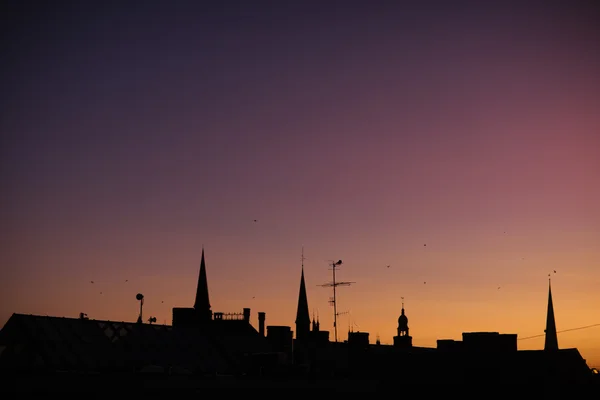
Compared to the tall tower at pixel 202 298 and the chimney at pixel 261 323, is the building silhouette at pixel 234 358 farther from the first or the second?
the tall tower at pixel 202 298

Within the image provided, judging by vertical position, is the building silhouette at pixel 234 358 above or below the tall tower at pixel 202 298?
below

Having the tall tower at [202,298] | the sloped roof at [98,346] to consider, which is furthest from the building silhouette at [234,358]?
the tall tower at [202,298]

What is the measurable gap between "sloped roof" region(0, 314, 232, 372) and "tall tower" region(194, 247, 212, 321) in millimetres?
47626

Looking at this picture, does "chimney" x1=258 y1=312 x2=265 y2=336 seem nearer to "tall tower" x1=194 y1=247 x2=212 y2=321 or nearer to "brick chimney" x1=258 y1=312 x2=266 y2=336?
"brick chimney" x1=258 y1=312 x2=266 y2=336

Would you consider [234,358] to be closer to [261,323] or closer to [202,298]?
[261,323]

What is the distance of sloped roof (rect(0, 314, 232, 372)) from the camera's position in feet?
308

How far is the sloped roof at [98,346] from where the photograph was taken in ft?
308

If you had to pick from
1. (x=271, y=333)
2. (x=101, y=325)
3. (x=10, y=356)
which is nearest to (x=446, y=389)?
(x=271, y=333)

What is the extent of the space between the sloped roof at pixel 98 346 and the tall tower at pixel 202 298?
47626mm

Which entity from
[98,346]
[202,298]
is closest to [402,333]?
[202,298]

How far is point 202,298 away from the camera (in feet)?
580

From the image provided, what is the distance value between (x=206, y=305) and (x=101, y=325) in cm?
6985

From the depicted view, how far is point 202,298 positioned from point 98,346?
74386 mm

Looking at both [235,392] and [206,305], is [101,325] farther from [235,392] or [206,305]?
[206,305]
